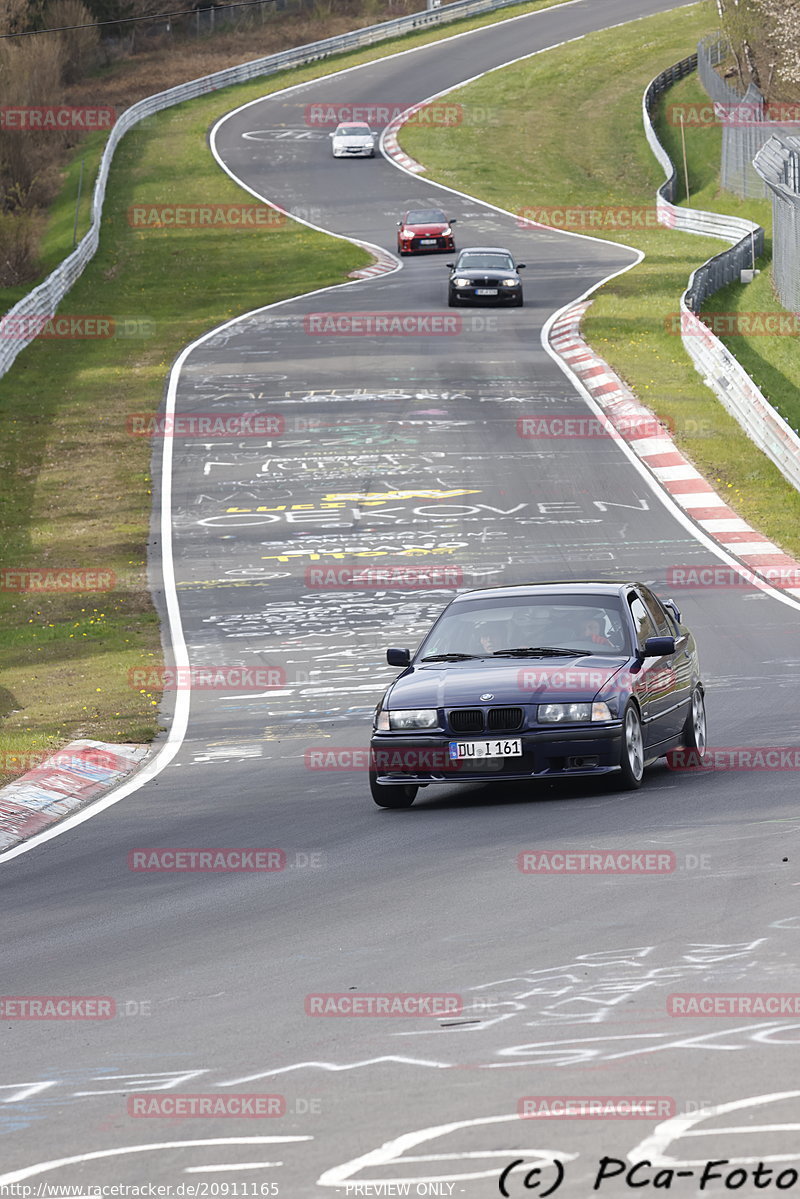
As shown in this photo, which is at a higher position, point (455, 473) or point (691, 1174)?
point (691, 1174)

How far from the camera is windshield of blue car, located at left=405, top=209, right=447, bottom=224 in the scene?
54656 mm

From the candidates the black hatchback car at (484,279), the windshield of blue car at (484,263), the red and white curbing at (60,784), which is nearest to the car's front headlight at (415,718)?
the red and white curbing at (60,784)

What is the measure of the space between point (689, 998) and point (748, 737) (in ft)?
24.2

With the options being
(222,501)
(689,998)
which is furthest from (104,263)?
(689,998)

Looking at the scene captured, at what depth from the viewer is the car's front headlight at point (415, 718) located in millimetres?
12203

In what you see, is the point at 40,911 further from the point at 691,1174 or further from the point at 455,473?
the point at 455,473

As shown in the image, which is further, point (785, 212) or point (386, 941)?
point (785, 212)

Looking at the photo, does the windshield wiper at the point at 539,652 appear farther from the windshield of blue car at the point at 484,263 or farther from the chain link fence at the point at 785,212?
the windshield of blue car at the point at 484,263

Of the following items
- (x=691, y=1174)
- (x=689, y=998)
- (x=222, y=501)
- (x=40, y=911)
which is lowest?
(x=222, y=501)

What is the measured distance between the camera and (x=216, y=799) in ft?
43.2

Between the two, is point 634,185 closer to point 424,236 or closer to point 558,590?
A: point 424,236

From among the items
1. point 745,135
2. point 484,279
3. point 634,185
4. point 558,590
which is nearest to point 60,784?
point 558,590

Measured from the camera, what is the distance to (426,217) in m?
54.9

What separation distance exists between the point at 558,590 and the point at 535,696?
176 centimetres
